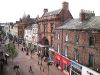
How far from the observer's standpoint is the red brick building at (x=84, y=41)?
2400 cm

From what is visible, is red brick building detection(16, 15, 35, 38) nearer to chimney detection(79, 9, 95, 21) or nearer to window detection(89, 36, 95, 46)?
chimney detection(79, 9, 95, 21)

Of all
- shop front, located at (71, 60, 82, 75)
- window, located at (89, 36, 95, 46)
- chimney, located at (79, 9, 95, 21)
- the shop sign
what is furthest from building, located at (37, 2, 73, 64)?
window, located at (89, 36, 95, 46)

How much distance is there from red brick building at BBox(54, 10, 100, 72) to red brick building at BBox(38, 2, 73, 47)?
18.0 ft

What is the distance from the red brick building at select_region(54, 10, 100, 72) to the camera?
2400 centimetres

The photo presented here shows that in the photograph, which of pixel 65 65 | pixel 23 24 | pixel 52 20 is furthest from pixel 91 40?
pixel 23 24

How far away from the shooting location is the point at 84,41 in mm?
26844

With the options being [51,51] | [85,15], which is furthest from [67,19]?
[85,15]

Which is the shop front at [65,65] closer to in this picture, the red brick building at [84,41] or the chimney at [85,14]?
the red brick building at [84,41]

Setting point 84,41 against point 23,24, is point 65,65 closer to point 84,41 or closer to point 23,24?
point 84,41

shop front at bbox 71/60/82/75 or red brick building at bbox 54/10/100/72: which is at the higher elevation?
red brick building at bbox 54/10/100/72

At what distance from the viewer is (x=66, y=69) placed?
33.6 metres

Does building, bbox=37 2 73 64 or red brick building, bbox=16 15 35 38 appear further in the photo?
red brick building, bbox=16 15 35 38

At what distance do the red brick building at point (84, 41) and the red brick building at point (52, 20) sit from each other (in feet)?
18.0

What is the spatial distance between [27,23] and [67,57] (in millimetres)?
53375
